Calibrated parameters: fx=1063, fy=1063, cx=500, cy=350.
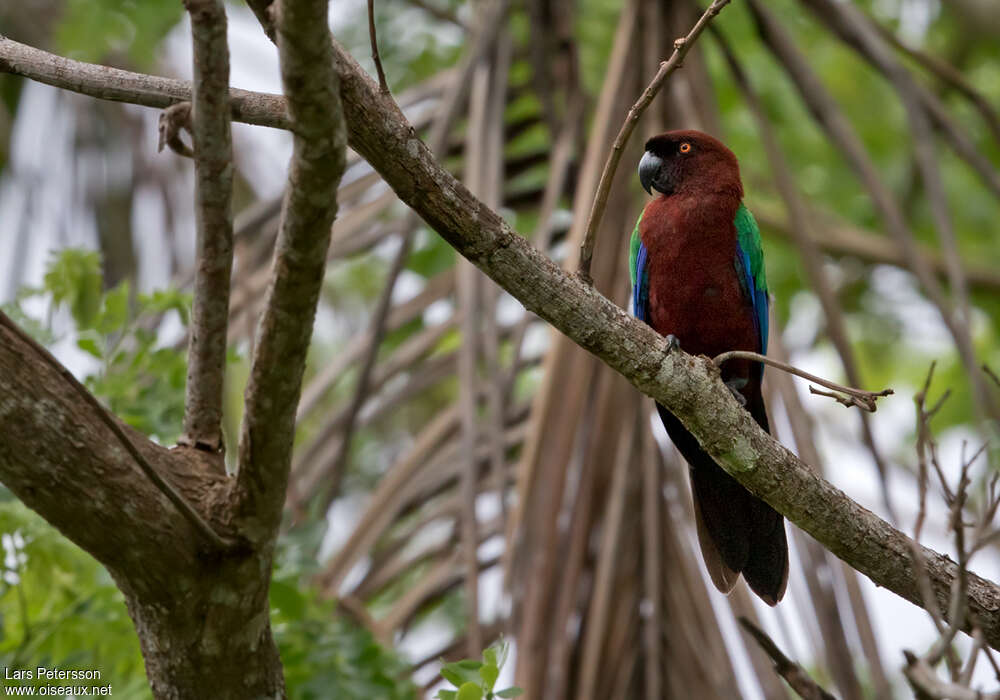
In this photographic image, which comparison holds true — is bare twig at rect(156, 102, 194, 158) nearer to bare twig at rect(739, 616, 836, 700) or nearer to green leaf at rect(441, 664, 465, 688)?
green leaf at rect(441, 664, 465, 688)

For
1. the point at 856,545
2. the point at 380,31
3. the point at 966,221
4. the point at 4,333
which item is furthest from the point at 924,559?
the point at 966,221

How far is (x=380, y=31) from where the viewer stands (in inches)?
233

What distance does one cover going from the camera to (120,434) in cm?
220

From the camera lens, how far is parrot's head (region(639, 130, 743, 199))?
401 centimetres

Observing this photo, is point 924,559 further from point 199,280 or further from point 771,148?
point 771,148

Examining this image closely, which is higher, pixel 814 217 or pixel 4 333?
pixel 814 217

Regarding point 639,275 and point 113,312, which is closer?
point 113,312

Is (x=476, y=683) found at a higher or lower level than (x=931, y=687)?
higher

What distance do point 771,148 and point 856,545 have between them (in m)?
2.36

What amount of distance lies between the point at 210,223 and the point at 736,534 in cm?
204

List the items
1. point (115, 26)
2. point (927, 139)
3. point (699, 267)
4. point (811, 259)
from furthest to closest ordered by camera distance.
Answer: point (115, 26) < point (927, 139) < point (811, 259) < point (699, 267)

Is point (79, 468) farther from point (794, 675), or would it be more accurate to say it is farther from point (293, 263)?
point (794, 675)

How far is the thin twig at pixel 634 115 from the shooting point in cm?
231

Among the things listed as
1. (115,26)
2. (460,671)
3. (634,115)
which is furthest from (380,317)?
(634,115)
